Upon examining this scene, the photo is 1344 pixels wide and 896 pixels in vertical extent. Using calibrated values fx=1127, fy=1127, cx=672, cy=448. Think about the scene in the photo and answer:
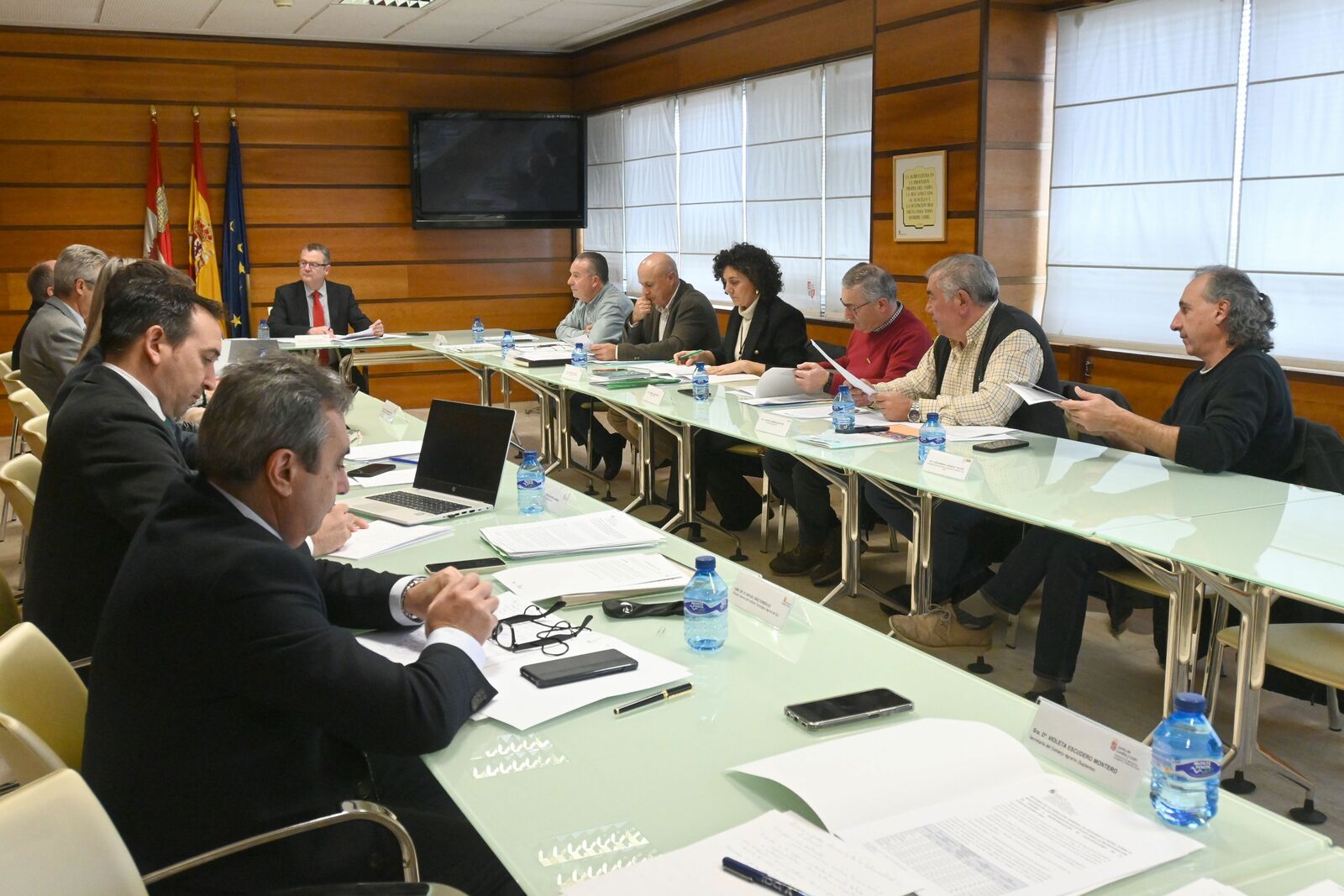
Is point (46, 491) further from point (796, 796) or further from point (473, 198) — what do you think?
point (473, 198)

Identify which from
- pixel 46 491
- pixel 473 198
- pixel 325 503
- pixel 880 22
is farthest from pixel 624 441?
pixel 325 503

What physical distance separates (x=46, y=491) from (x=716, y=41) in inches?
251

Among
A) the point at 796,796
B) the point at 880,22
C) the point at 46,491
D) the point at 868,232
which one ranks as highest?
the point at 880,22

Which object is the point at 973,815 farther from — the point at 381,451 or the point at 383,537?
the point at 381,451

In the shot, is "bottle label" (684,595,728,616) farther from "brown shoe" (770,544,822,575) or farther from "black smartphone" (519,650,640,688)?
"brown shoe" (770,544,822,575)

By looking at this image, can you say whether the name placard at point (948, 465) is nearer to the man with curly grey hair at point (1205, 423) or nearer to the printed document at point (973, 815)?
the man with curly grey hair at point (1205, 423)

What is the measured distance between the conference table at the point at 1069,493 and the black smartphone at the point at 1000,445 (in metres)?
0.04

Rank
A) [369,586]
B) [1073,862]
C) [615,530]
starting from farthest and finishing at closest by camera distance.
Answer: [615,530], [369,586], [1073,862]

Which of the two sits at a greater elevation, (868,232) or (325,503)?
(868,232)

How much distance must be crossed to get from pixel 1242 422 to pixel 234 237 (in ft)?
25.5

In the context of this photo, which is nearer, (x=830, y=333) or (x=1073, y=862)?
(x=1073, y=862)

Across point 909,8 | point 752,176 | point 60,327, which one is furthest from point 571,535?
point 752,176

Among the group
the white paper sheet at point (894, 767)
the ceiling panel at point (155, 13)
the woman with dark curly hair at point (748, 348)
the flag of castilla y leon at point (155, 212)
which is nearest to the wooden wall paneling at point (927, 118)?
the woman with dark curly hair at point (748, 348)

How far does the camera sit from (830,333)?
23.2 feet
